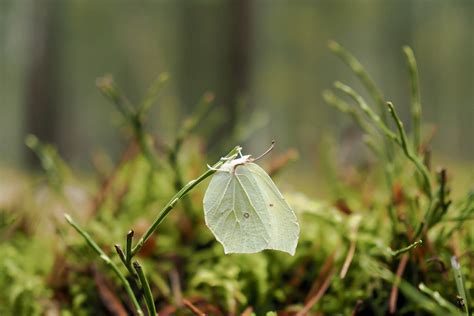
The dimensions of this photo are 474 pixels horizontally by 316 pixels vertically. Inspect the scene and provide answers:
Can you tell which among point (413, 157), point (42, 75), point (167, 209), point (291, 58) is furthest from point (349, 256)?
point (291, 58)

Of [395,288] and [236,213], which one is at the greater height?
[236,213]

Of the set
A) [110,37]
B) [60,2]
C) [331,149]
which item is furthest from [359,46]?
[331,149]

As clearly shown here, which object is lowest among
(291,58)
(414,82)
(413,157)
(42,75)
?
(413,157)

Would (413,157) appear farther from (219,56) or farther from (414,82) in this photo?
(219,56)

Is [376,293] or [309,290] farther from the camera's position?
[309,290]

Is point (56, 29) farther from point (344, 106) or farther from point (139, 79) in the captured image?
point (139, 79)

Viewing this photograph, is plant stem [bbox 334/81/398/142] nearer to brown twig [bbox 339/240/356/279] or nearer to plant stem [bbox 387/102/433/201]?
plant stem [bbox 387/102/433/201]

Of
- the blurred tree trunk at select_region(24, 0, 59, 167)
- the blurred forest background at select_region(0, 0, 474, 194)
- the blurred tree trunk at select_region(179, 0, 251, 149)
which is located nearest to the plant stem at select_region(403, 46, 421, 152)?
the blurred tree trunk at select_region(179, 0, 251, 149)
